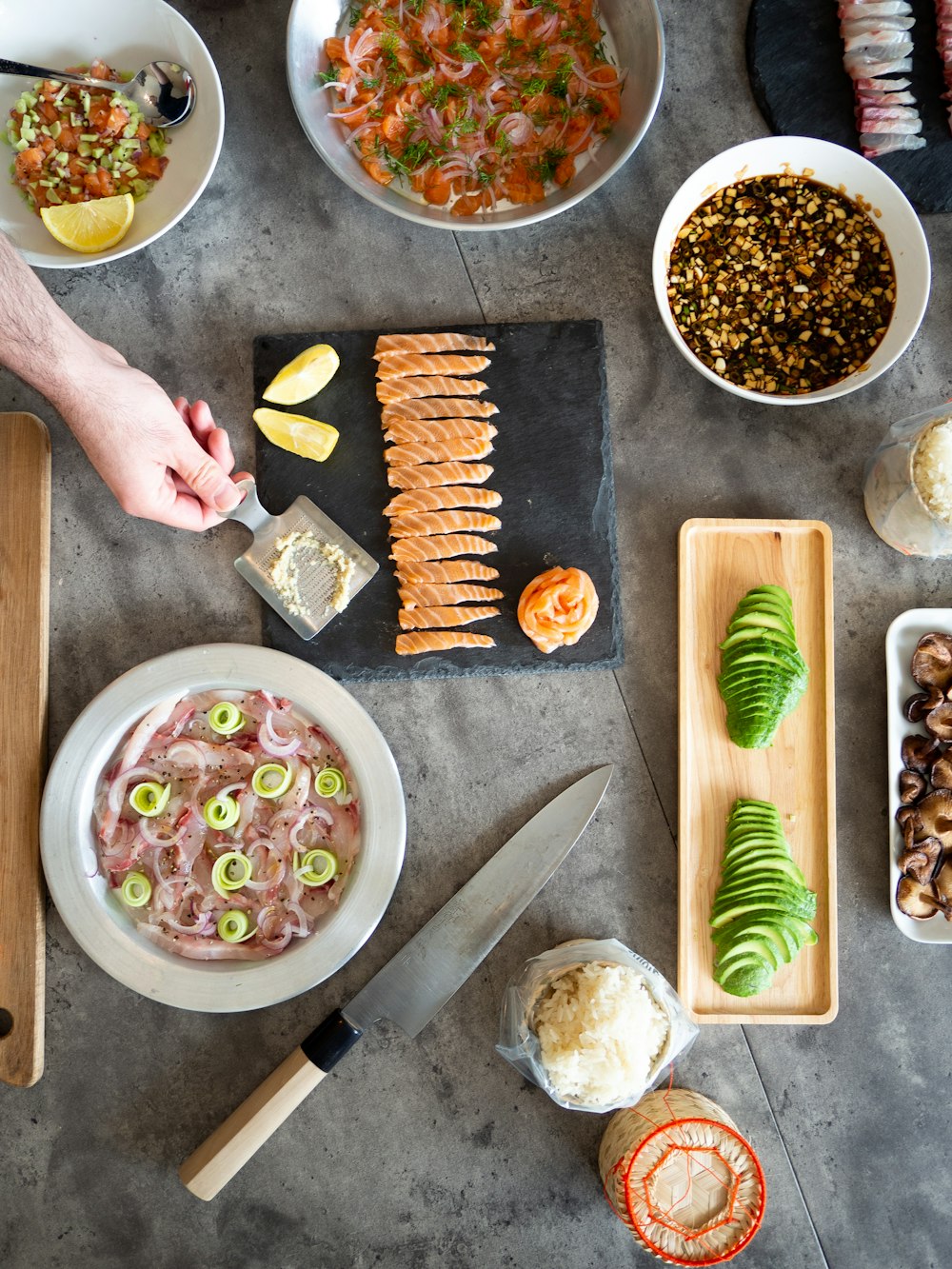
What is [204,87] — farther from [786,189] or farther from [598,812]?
[598,812]

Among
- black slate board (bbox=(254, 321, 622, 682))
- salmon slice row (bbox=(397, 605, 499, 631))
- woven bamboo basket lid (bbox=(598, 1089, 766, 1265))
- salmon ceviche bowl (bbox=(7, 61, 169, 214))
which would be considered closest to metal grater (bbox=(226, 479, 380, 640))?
black slate board (bbox=(254, 321, 622, 682))

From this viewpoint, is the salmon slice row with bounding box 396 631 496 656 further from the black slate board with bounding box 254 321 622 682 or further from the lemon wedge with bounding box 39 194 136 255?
the lemon wedge with bounding box 39 194 136 255

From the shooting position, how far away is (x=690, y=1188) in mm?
2145

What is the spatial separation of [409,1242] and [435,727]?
130 centimetres

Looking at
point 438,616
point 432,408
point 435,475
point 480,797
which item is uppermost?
point 432,408

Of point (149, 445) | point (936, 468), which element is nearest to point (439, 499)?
point (149, 445)

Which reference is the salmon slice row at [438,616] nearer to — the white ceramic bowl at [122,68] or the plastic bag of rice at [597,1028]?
the plastic bag of rice at [597,1028]

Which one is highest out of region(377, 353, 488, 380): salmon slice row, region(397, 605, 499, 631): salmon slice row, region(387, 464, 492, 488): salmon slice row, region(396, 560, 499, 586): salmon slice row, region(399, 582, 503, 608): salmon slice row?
region(377, 353, 488, 380): salmon slice row

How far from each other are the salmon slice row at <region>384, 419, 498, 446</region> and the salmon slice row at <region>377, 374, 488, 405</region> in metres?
0.06

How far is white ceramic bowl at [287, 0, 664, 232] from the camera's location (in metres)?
2.21

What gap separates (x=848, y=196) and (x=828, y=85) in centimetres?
32

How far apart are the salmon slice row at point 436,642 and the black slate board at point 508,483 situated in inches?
1.5

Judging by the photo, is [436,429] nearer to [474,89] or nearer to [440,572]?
[440,572]

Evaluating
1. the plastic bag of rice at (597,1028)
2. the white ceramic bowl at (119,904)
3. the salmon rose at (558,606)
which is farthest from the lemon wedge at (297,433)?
the plastic bag of rice at (597,1028)
